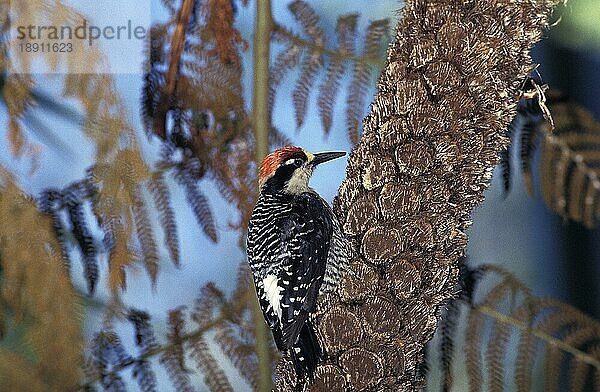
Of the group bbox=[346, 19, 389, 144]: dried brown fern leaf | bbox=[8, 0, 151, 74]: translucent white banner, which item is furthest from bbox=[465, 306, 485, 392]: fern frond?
bbox=[8, 0, 151, 74]: translucent white banner

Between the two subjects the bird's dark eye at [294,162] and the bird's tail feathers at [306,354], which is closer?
the bird's tail feathers at [306,354]

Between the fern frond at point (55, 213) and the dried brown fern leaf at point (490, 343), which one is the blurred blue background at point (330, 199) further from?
the dried brown fern leaf at point (490, 343)

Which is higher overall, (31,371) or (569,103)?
(569,103)

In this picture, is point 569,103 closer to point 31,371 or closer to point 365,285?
point 365,285

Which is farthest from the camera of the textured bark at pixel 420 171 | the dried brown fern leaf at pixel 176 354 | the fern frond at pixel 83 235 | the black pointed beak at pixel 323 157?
the dried brown fern leaf at pixel 176 354

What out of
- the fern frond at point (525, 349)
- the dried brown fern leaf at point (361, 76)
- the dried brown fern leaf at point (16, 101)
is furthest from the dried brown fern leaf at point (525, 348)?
the dried brown fern leaf at point (16, 101)

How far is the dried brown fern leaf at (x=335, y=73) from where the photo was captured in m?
1.07

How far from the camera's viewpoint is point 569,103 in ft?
3.92

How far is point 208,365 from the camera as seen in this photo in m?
1.05

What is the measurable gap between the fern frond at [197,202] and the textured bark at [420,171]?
1.78 ft

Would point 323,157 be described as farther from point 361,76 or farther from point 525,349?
point 525,349

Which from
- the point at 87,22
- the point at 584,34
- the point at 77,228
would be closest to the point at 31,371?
the point at 77,228

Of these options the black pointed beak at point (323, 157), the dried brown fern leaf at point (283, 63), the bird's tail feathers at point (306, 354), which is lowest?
the bird's tail feathers at point (306, 354)

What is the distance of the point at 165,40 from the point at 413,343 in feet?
2.46
